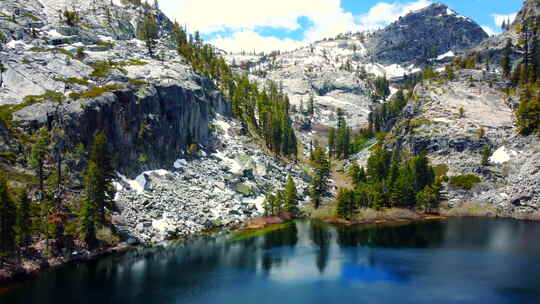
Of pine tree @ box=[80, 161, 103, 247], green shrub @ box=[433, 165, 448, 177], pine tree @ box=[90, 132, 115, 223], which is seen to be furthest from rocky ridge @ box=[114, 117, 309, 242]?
green shrub @ box=[433, 165, 448, 177]

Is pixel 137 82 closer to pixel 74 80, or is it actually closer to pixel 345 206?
pixel 74 80

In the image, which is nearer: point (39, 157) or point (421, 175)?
point (39, 157)

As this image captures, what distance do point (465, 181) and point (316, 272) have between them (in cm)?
8126

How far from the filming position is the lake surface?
57312mm

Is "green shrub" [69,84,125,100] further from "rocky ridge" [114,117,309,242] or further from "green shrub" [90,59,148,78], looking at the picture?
"rocky ridge" [114,117,309,242]

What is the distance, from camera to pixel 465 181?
128m

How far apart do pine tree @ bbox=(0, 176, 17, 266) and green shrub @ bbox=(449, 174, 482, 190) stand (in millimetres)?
120792

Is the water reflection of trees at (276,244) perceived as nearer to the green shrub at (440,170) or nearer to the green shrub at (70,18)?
the green shrub at (440,170)

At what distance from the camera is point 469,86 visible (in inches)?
6767

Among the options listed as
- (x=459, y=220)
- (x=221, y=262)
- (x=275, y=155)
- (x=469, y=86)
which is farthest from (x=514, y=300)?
(x=469, y=86)

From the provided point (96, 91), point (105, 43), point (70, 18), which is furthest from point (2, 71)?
point (70, 18)

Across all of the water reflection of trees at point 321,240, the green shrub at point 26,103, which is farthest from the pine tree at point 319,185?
the green shrub at point 26,103

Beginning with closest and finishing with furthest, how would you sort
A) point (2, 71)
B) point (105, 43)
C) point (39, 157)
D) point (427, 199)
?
point (39, 157), point (2, 71), point (427, 199), point (105, 43)

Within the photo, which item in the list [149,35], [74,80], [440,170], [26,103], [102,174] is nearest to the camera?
[102,174]
